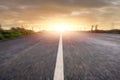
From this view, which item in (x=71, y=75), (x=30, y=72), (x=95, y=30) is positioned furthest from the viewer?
(x=95, y=30)

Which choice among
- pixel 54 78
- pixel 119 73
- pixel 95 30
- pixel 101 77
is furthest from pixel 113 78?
pixel 95 30

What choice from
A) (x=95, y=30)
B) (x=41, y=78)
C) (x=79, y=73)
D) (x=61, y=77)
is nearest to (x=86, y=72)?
(x=79, y=73)

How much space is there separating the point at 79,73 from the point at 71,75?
0.29m

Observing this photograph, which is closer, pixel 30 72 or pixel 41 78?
pixel 41 78

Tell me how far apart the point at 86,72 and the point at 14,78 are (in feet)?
4.98

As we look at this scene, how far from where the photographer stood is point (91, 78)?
4012mm

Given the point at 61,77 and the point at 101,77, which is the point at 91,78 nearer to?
the point at 101,77

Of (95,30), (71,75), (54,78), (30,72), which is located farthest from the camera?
(95,30)

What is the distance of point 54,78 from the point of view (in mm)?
3902

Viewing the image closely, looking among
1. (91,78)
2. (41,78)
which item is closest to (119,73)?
(91,78)

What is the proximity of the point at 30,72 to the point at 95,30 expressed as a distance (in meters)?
68.6

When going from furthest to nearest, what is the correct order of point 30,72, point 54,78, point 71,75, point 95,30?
point 95,30, point 30,72, point 71,75, point 54,78

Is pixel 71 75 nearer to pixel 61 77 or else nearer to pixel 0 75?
pixel 61 77

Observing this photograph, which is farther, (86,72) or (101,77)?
(86,72)
